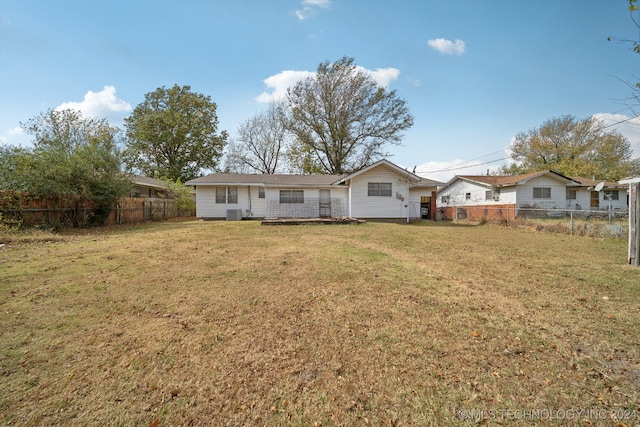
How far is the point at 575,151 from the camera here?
109 feet

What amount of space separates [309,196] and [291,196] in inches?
48.9

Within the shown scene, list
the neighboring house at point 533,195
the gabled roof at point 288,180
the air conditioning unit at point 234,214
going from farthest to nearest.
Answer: the neighboring house at point 533,195 → the air conditioning unit at point 234,214 → the gabled roof at point 288,180

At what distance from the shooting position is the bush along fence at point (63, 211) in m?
10.8

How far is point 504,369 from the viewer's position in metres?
2.57

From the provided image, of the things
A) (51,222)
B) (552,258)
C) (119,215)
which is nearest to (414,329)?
(552,258)

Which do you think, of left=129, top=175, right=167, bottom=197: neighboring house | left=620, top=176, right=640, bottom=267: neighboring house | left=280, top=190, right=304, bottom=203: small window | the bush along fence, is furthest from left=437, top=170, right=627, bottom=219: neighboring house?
left=129, top=175, right=167, bottom=197: neighboring house

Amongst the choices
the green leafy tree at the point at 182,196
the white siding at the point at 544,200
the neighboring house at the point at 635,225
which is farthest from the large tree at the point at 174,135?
the neighboring house at the point at 635,225

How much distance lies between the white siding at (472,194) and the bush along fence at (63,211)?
85.4 ft

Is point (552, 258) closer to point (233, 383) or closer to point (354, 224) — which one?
point (233, 383)

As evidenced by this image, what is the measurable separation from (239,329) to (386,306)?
1.98m

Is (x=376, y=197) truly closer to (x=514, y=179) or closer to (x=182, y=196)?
(x=514, y=179)

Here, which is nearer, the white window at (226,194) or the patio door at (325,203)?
the white window at (226,194)

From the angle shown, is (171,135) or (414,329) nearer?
(414,329)

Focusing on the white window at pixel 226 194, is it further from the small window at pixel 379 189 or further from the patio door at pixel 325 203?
the small window at pixel 379 189
